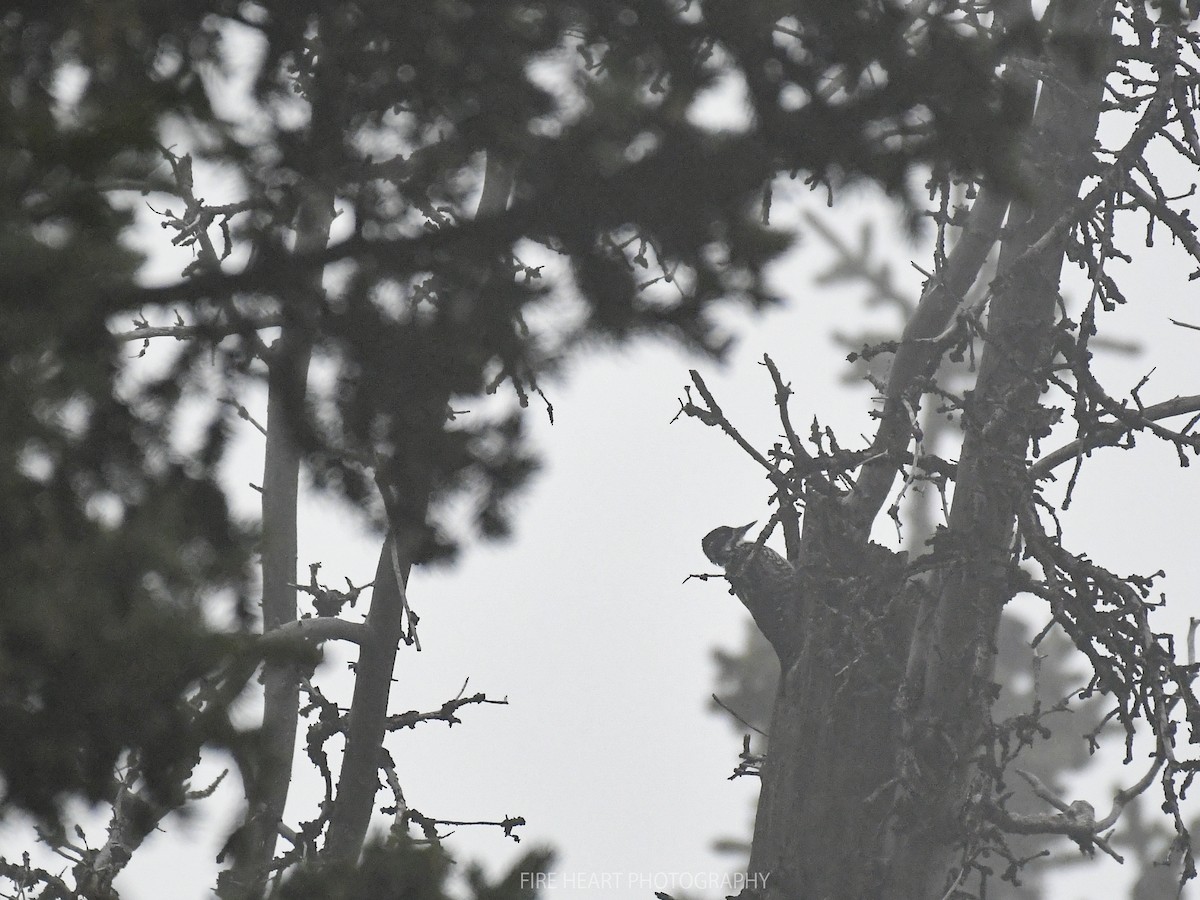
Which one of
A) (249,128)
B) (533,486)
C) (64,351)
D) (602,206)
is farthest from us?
(533,486)

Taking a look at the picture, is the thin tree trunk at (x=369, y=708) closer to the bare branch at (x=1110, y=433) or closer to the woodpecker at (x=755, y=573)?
the woodpecker at (x=755, y=573)

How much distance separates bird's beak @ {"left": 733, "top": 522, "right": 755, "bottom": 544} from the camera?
9.07 metres

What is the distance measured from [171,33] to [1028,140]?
21.9 ft

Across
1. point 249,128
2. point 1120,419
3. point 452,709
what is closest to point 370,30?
point 249,128

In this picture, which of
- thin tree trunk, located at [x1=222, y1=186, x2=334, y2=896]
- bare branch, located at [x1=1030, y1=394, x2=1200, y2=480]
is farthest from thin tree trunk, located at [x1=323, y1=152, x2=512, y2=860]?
bare branch, located at [x1=1030, y1=394, x2=1200, y2=480]

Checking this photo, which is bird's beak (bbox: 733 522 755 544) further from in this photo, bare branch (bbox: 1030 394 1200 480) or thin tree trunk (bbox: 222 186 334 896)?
thin tree trunk (bbox: 222 186 334 896)

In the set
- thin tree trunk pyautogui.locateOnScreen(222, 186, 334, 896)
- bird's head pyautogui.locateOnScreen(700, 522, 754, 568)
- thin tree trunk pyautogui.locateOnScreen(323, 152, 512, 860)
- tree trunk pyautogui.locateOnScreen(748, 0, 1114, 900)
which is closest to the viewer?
thin tree trunk pyautogui.locateOnScreen(222, 186, 334, 896)

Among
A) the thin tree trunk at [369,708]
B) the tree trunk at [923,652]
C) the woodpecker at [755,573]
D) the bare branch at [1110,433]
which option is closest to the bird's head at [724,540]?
the woodpecker at [755,573]

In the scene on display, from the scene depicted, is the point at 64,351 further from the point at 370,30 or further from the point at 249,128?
the point at 370,30

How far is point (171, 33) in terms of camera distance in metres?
3.46

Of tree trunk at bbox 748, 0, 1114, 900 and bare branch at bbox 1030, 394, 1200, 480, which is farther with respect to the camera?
tree trunk at bbox 748, 0, 1114, 900

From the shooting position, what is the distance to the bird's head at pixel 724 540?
29.8ft

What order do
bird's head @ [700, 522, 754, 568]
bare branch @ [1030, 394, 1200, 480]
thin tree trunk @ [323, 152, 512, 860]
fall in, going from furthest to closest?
1. bird's head @ [700, 522, 754, 568]
2. bare branch @ [1030, 394, 1200, 480]
3. thin tree trunk @ [323, 152, 512, 860]

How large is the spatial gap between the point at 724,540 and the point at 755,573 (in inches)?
11.5
